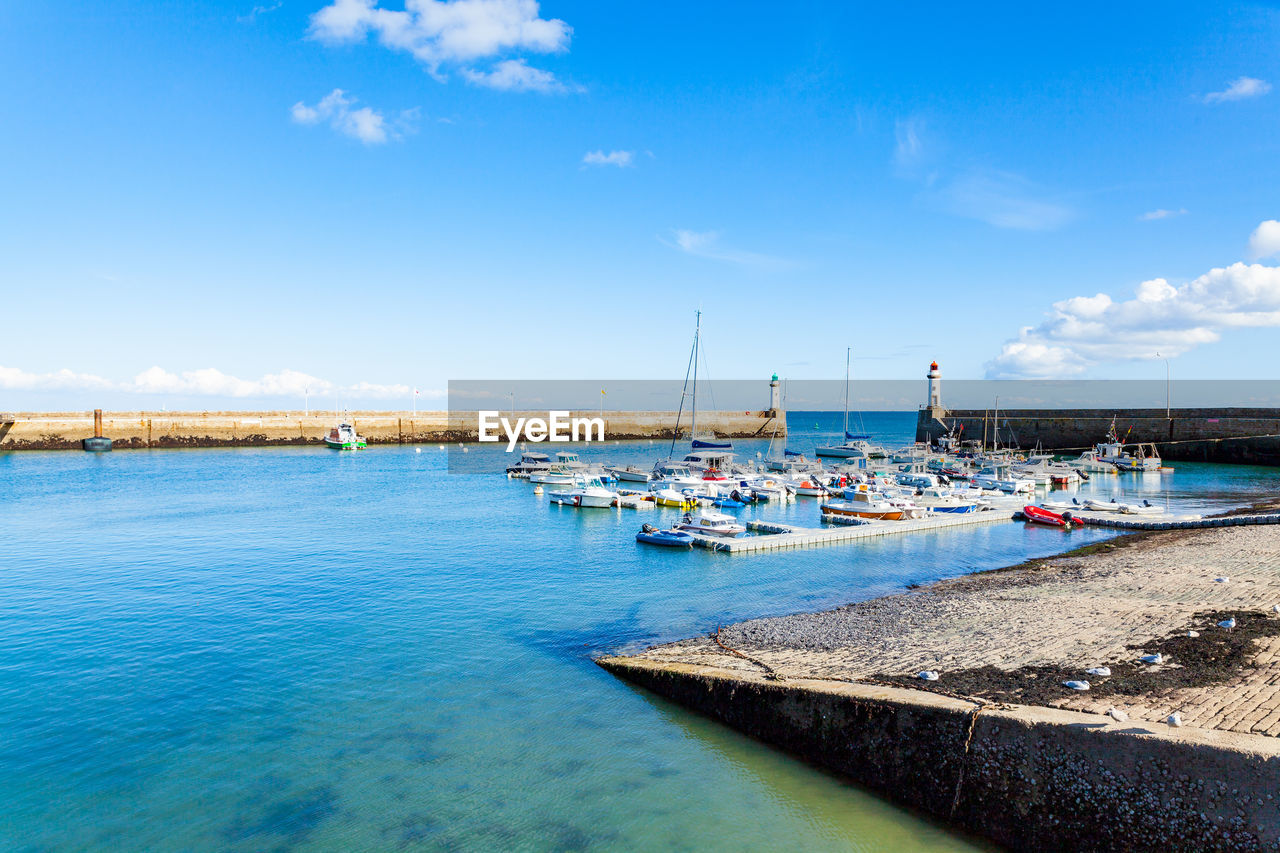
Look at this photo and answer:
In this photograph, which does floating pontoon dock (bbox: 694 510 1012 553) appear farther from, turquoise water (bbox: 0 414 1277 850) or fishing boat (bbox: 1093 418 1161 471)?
fishing boat (bbox: 1093 418 1161 471)

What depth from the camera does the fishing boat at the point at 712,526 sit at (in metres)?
32.2

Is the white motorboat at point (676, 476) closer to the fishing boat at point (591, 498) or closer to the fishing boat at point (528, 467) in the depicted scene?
the fishing boat at point (591, 498)

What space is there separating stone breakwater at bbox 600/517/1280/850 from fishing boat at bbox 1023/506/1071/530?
15532mm

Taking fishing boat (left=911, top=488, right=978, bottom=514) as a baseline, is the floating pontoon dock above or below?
below

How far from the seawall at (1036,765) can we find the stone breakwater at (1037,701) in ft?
0.06

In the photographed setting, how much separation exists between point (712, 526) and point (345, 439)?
74.8 meters

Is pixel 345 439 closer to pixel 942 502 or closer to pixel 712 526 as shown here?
pixel 712 526

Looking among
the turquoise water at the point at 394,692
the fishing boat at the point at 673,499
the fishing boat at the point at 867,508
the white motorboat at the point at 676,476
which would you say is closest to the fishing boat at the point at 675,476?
the white motorboat at the point at 676,476

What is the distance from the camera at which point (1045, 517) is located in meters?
37.1

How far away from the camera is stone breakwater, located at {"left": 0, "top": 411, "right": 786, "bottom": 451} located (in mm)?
85062

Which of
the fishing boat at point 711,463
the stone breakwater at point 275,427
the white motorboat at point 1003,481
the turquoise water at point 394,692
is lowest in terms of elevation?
the turquoise water at point 394,692

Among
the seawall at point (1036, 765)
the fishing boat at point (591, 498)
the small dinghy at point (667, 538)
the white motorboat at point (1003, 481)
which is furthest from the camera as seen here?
the white motorboat at point (1003, 481)

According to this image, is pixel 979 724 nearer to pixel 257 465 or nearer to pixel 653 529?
pixel 653 529

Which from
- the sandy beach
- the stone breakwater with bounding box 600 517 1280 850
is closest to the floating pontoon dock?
the sandy beach
